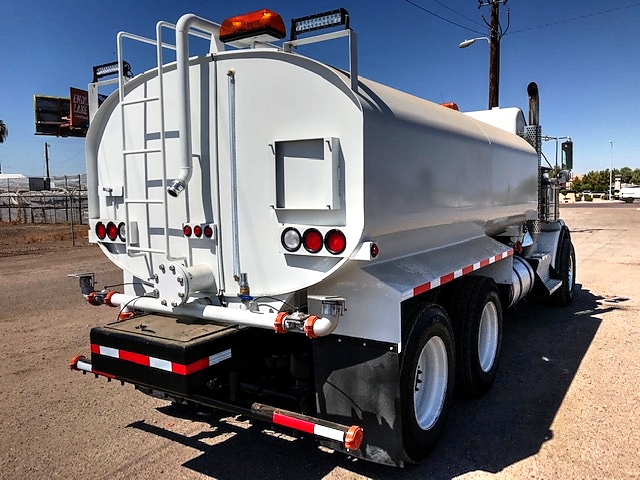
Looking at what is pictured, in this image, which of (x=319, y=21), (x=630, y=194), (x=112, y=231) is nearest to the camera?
(x=319, y=21)

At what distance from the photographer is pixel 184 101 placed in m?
3.58

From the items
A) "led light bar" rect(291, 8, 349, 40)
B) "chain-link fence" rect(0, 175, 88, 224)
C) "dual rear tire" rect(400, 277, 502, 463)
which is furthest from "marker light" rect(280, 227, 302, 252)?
"chain-link fence" rect(0, 175, 88, 224)

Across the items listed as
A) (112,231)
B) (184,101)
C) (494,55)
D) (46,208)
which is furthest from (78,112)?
(184,101)

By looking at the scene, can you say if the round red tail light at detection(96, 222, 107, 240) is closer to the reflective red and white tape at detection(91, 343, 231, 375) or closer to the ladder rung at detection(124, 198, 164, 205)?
the ladder rung at detection(124, 198, 164, 205)

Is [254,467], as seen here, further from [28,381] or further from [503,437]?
[28,381]

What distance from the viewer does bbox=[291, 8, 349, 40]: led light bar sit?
3197 millimetres

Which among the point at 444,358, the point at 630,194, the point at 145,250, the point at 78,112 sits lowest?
the point at 444,358

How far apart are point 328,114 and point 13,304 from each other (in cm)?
779

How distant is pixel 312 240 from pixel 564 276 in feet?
21.8

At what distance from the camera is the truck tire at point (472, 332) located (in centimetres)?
465

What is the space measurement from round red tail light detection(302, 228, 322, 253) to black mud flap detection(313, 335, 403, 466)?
612 millimetres

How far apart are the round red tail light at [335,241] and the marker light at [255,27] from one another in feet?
4.36

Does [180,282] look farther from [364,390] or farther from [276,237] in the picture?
[364,390]

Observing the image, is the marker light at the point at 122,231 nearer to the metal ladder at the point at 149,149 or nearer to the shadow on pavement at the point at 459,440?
the metal ladder at the point at 149,149
